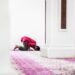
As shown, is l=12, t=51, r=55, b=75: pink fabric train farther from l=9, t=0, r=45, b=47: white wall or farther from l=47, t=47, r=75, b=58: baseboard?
l=9, t=0, r=45, b=47: white wall

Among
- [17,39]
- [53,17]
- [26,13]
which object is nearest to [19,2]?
[26,13]

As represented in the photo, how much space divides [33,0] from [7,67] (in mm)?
7855

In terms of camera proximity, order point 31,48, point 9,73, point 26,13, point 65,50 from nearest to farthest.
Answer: point 9,73
point 65,50
point 31,48
point 26,13

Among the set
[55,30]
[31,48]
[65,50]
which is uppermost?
[55,30]

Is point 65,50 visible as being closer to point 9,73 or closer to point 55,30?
point 55,30

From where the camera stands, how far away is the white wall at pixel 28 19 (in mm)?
8523

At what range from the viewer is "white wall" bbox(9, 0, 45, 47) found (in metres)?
8.52

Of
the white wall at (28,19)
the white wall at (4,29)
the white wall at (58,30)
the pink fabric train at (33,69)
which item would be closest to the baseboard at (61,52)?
the white wall at (58,30)

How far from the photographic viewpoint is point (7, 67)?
1.01m

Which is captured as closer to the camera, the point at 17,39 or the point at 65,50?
the point at 65,50

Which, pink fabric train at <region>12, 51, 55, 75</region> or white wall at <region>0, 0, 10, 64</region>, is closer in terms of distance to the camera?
white wall at <region>0, 0, 10, 64</region>

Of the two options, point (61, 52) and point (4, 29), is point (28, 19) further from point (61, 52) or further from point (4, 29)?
point (4, 29)

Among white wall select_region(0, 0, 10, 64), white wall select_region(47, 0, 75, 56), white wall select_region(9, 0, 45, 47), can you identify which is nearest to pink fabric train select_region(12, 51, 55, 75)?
white wall select_region(0, 0, 10, 64)

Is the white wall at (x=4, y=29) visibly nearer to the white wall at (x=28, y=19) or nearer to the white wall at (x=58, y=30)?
the white wall at (x=58, y=30)
